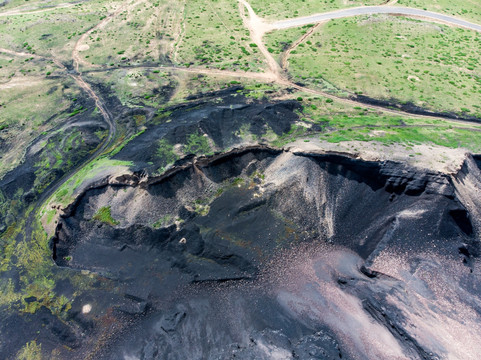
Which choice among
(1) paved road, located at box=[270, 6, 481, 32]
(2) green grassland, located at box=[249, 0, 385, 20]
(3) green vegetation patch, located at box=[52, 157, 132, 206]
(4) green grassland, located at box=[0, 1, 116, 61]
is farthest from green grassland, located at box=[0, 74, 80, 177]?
(2) green grassland, located at box=[249, 0, 385, 20]

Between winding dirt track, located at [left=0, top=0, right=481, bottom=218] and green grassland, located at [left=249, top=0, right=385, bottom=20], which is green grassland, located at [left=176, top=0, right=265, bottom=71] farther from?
green grassland, located at [left=249, top=0, right=385, bottom=20]

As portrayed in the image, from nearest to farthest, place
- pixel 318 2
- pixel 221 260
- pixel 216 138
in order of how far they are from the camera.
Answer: pixel 221 260
pixel 216 138
pixel 318 2

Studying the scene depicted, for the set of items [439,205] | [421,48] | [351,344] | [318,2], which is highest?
[318,2]

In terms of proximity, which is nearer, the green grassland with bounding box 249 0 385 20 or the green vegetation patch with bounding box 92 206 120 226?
the green vegetation patch with bounding box 92 206 120 226

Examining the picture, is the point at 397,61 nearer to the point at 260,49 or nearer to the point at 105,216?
the point at 260,49

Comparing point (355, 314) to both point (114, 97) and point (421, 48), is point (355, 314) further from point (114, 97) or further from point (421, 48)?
point (421, 48)

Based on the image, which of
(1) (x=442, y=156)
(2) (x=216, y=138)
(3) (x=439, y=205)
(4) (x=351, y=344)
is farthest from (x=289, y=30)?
(4) (x=351, y=344)

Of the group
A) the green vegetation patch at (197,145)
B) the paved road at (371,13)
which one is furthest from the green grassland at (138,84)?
the paved road at (371,13)
